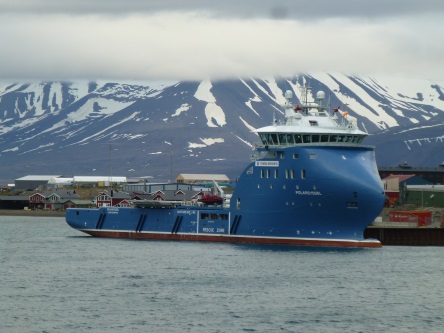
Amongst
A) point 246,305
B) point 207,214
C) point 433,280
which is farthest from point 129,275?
point 207,214

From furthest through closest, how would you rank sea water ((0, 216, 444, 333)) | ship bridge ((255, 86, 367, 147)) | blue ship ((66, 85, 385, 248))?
1. ship bridge ((255, 86, 367, 147))
2. blue ship ((66, 85, 385, 248))
3. sea water ((0, 216, 444, 333))

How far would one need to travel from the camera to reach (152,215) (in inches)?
3465

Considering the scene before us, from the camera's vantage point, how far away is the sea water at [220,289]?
4775cm

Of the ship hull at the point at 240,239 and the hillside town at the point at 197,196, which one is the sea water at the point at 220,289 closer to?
the ship hull at the point at 240,239

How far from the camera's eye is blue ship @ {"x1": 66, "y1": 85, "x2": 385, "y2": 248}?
75.1 meters

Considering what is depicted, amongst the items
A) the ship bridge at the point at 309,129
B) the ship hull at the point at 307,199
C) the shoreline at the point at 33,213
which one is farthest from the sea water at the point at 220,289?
the shoreline at the point at 33,213

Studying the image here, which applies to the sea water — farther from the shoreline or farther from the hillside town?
the shoreline

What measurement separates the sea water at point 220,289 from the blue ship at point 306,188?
1519mm

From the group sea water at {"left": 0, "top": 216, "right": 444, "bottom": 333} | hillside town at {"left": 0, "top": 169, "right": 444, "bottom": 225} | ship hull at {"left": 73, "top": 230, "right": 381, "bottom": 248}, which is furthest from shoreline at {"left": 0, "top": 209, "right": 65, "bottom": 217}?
sea water at {"left": 0, "top": 216, "right": 444, "bottom": 333}

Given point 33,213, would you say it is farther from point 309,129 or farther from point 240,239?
point 309,129

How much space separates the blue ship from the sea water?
1519 millimetres

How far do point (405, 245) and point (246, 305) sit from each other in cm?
3552

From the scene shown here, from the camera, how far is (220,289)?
5709cm

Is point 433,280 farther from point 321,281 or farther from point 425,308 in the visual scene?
point 425,308
